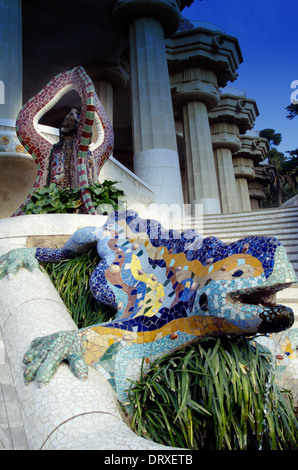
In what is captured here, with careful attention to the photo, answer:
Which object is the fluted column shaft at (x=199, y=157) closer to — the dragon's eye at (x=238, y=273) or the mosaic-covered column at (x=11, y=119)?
the mosaic-covered column at (x=11, y=119)

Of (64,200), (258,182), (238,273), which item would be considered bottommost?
(238,273)

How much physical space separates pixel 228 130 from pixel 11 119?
17567mm

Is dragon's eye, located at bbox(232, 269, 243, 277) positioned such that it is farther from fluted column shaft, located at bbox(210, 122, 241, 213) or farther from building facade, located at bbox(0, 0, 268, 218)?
fluted column shaft, located at bbox(210, 122, 241, 213)

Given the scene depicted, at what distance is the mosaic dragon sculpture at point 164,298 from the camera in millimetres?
2037

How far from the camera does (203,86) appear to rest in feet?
62.5

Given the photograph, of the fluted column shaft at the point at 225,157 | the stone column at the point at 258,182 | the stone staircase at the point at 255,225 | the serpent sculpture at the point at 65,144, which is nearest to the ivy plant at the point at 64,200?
the serpent sculpture at the point at 65,144

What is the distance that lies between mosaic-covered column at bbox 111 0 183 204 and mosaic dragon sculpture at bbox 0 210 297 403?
395 inches

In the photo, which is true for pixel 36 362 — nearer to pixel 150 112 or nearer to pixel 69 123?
pixel 69 123

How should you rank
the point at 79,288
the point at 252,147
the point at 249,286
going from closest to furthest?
the point at 249,286, the point at 79,288, the point at 252,147

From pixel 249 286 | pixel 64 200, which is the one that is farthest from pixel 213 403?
pixel 64 200

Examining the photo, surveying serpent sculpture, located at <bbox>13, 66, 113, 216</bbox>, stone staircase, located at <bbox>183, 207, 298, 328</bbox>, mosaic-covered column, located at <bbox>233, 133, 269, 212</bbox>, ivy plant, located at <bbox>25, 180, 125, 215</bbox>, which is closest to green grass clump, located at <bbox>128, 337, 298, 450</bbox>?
ivy plant, located at <bbox>25, 180, 125, 215</bbox>

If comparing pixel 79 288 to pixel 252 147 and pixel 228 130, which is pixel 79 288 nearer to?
pixel 228 130

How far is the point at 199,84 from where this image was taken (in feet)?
62.0
